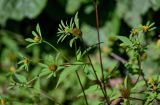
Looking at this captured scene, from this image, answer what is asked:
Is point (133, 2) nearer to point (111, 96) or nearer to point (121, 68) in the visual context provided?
point (121, 68)

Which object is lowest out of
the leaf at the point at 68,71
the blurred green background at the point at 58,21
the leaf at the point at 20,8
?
the leaf at the point at 68,71

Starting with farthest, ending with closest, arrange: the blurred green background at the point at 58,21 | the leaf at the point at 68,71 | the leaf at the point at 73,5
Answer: the leaf at the point at 73,5, the blurred green background at the point at 58,21, the leaf at the point at 68,71

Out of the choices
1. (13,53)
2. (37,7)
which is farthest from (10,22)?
(37,7)

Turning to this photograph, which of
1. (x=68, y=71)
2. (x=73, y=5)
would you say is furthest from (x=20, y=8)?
(x=68, y=71)

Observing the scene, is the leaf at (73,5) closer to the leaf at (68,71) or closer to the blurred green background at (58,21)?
the blurred green background at (58,21)

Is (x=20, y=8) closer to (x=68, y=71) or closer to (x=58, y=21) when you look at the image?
(x=58, y=21)

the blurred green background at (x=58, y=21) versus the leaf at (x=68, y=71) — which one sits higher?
the blurred green background at (x=58, y=21)

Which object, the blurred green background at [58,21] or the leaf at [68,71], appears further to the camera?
the blurred green background at [58,21]

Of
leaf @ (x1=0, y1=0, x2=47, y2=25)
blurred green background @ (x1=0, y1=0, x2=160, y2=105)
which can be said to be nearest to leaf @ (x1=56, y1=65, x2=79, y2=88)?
blurred green background @ (x1=0, y1=0, x2=160, y2=105)

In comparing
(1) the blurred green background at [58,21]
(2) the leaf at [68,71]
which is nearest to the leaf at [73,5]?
(1) the blurred green background at [58,21]
